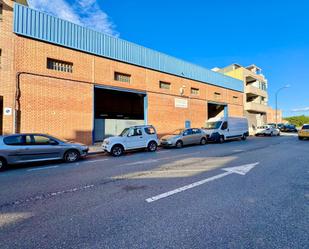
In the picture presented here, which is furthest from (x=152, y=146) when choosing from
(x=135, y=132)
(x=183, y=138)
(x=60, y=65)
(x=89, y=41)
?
(x=89, y=41)

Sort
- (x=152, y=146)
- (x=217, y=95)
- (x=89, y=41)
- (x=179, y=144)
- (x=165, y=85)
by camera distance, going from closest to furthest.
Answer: (x=152, y=146) < (x=179, y=144) < (x=89, y=41) < (x=165, y=85) < (x=217, y=95)

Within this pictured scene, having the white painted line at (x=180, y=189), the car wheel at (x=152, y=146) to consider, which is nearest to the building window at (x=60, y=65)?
the car wheel at (x=152, y=146)

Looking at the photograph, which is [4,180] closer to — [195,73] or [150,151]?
[150,151]

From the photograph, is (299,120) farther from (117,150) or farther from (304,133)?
(117,150)

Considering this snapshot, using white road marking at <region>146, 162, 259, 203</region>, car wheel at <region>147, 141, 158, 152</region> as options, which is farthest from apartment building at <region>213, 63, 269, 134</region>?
white road marking at <region>146, 162, 259, 203</region>

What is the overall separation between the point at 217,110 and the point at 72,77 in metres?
21.0

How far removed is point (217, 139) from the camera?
51.3 ft

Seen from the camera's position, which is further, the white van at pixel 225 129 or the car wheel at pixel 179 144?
the white van at pixel 225 129

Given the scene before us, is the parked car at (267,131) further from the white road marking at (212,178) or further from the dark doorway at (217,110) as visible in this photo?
the white road marking at (212,178)

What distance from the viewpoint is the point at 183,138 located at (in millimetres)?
13055

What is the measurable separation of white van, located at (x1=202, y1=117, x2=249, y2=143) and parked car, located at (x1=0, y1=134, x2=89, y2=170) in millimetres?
11570

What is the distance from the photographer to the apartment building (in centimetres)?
2922

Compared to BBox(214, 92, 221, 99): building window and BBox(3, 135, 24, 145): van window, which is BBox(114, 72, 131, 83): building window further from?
BBox(214, 92, 221, 99): building window

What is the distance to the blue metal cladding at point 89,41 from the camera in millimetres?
10681
